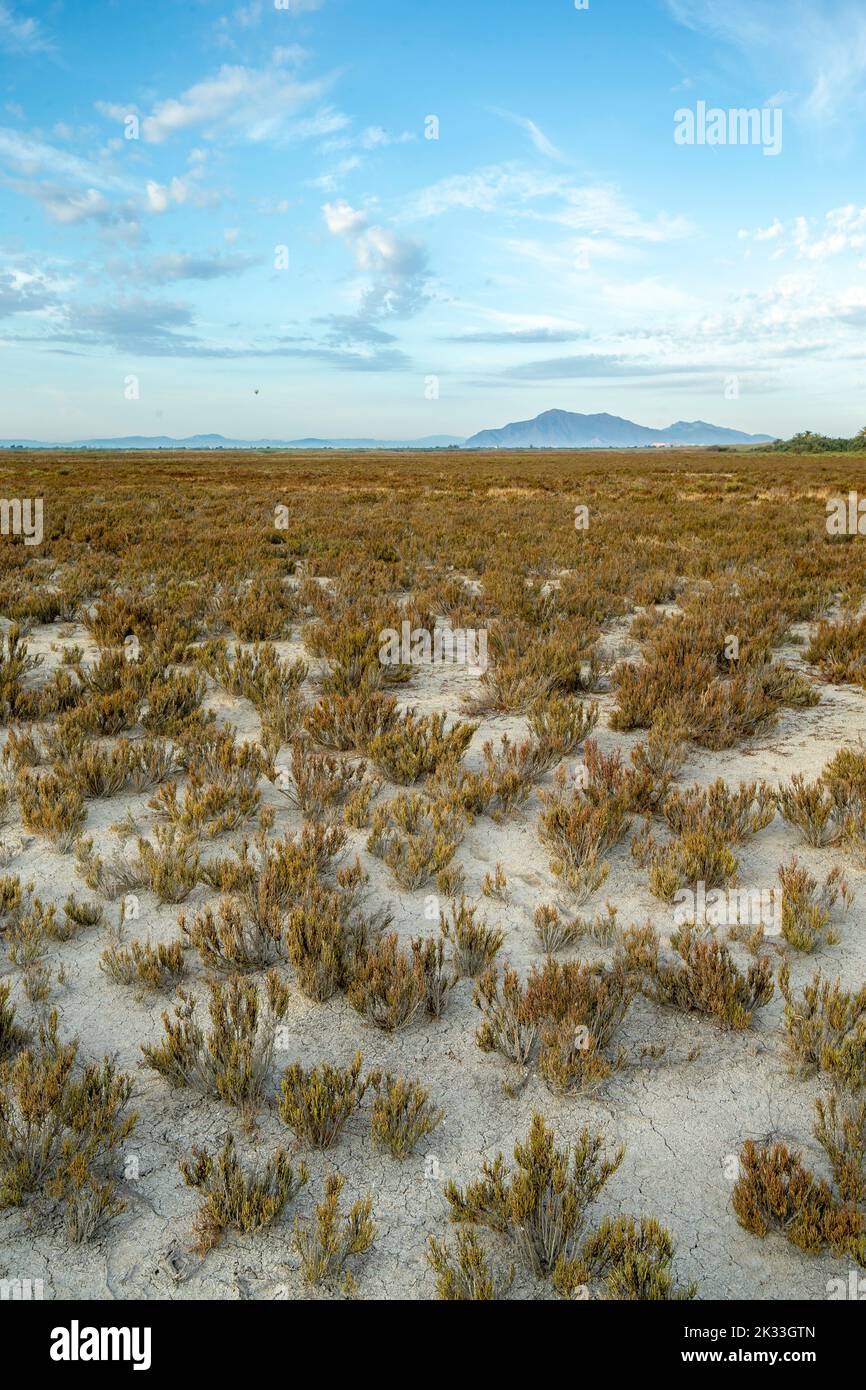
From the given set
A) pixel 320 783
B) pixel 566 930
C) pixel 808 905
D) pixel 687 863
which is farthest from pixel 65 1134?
pixel 808 905

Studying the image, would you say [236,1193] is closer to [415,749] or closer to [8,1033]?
[8,1033]

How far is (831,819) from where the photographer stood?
4.52 metres

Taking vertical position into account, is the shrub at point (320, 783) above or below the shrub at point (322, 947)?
above

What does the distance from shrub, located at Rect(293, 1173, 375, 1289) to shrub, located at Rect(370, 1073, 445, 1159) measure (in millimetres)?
277

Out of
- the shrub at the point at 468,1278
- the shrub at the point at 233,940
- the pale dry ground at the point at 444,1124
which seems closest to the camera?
the shrub at the point at 468,1278

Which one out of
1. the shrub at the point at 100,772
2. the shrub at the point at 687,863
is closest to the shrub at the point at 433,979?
the shrub at the point at 687,863

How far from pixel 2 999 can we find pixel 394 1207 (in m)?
1.68

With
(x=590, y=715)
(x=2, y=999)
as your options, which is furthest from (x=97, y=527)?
(x=2, y=999)

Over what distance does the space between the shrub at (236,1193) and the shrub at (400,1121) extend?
28cm

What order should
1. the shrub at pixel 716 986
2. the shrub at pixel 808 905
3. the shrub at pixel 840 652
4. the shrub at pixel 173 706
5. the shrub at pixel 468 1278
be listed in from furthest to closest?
the shrub at pixel 840 652 → the shrub at pixel 173 706 → the shrub at pixel 808 905 → the shrub at pixel 716 986 → the shrub at pixel 468 1278

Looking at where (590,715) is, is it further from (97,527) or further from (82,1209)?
(97,527)

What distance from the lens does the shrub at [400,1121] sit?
8.19 ft

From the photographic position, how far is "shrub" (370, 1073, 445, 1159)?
98.3 inches

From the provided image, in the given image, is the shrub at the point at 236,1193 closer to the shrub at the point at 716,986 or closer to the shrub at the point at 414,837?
the shrub at the point at 716,986
